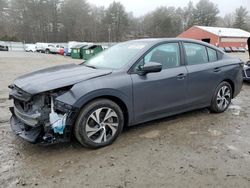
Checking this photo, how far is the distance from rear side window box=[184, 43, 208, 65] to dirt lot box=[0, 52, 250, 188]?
113 cm

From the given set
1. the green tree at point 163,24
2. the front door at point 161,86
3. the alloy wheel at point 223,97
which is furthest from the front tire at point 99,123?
the green tree at point 163,24

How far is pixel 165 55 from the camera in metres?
3.96

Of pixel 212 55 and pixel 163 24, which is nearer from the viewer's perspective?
pixel 212 55

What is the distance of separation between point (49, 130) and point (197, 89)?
102 inches

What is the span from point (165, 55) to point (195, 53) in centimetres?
72

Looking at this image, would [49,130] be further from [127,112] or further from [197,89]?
[197,89]

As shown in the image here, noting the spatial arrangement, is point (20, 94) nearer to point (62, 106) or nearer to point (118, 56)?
point (62, 106)

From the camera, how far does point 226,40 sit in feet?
153

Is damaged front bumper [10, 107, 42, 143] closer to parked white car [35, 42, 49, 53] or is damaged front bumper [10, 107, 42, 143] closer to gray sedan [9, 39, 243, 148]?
gray sedan [9, 39, 243, 148]

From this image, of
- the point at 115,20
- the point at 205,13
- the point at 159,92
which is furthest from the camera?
the point at 205,13

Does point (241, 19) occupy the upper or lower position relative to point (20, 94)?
upper

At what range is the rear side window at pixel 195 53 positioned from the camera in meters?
4.21

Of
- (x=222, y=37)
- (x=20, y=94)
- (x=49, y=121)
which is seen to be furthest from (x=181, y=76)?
(x=222, y=37)

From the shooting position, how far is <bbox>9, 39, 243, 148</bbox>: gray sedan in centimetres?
301
